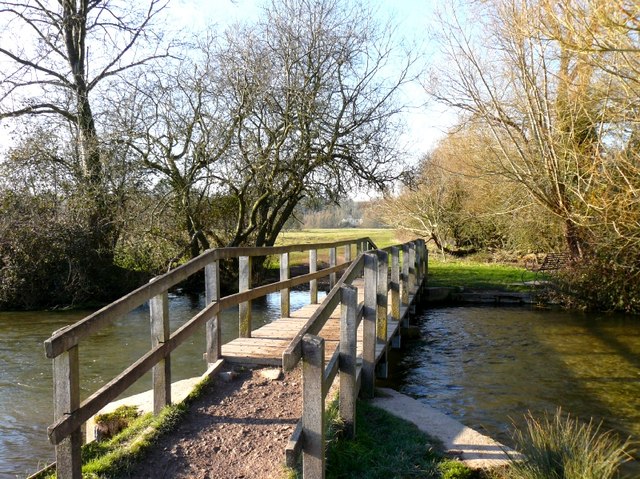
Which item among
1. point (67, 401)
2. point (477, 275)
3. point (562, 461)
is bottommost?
point (477, 275)

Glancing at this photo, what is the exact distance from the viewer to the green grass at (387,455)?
168 inches

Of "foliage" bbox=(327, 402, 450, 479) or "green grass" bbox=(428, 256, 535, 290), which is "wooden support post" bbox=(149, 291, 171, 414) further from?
"green grass" bbox=(428, 256, 535, 290)

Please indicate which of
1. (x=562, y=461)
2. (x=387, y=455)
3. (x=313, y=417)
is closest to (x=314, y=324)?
(x=313, y=417)

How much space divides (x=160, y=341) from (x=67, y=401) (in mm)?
1349

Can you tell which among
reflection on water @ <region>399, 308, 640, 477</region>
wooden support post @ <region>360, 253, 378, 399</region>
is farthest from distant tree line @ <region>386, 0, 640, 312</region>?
wooden support post @ <region>360, 253, 378, 399</region>

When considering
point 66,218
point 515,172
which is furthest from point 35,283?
point 515,172

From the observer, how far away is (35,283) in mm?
16188

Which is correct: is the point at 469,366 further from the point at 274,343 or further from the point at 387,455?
the point at 387,455

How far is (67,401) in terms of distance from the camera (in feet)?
11.3

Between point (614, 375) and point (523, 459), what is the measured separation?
5748 millimetres

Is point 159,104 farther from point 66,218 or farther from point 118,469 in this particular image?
point 118,469

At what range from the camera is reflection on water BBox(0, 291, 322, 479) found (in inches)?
248

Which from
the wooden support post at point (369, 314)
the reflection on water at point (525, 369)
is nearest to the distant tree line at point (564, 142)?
the reflection on water at point (525, 369)

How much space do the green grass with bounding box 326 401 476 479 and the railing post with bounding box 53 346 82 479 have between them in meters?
1.61
